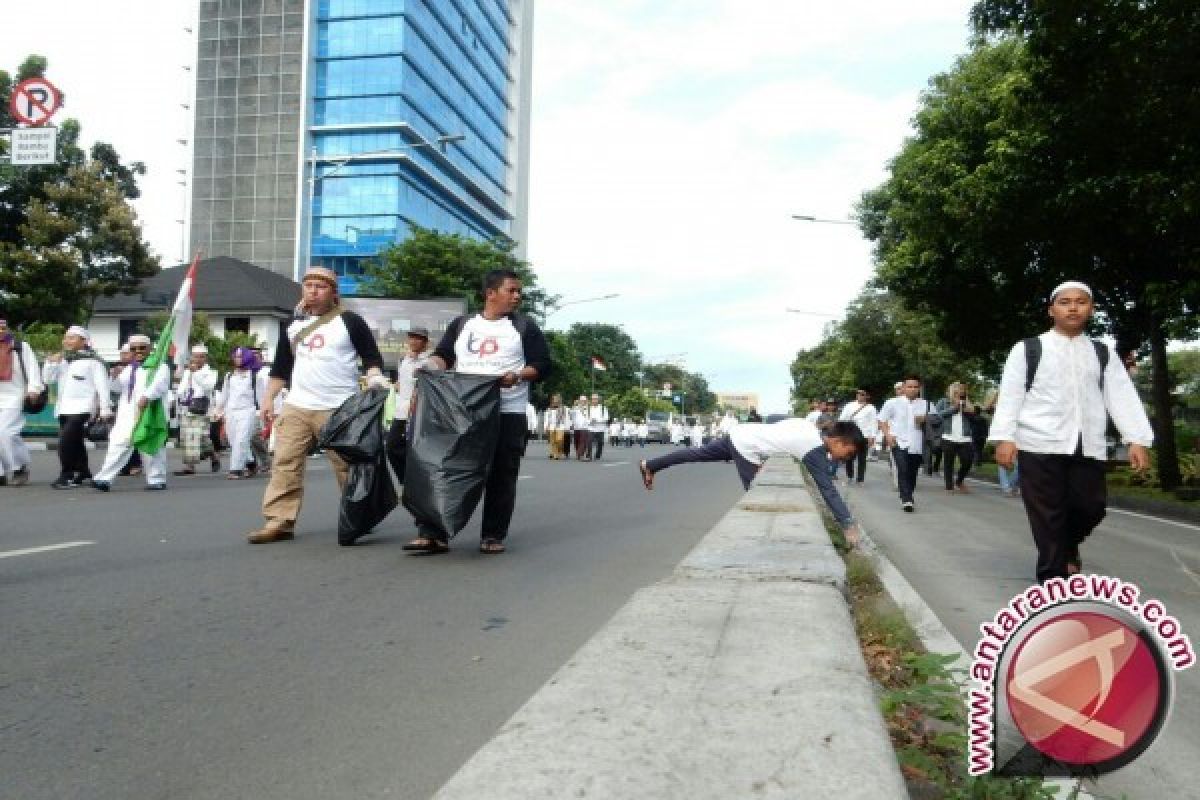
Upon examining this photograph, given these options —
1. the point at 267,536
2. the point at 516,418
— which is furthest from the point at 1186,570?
the point at 267,536

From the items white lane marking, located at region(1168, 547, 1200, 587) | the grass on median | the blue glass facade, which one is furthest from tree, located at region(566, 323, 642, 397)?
the grass on median

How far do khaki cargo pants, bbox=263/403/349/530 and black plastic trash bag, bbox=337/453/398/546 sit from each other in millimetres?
235

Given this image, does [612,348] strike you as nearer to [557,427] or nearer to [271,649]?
[557,427]

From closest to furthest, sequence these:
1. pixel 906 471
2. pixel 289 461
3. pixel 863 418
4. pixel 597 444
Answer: pixel 289 461 < pixel 906 471 < pixel 863 418 < pixel 597 444

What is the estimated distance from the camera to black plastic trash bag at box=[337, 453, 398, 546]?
6.24 meters

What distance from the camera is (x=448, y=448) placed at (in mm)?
5727

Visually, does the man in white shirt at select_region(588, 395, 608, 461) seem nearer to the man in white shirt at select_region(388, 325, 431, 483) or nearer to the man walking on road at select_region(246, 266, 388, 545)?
the man in white shirt at select_region(388, 325, 431, 483)

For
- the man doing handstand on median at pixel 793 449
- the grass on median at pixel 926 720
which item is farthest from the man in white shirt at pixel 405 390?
the grass on median at pixel 926 720

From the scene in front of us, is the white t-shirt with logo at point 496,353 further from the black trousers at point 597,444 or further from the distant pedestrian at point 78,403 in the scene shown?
the black trousers at point 597,444

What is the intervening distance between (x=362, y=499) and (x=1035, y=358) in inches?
162

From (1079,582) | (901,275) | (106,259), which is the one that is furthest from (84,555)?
(106,259)

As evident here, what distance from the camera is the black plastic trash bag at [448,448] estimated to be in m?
5.70

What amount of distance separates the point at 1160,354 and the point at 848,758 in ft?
62.6

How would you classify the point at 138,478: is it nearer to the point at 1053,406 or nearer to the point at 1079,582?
the point at 1053,406
